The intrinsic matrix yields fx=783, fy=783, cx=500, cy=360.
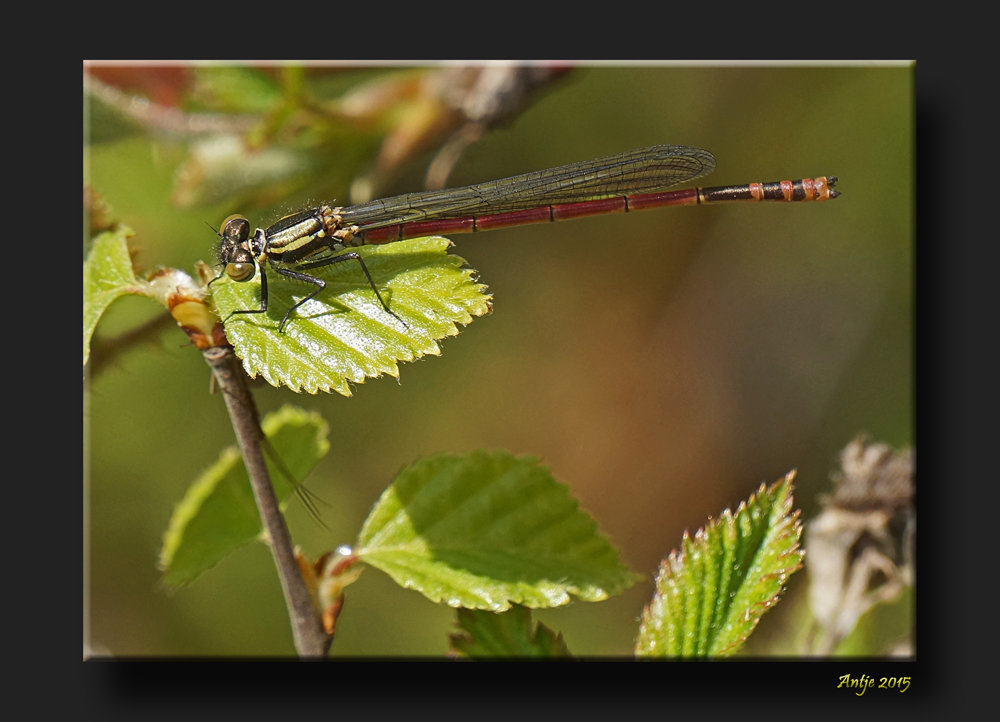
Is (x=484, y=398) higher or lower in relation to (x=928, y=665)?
higher

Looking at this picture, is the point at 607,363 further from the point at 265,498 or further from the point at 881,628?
the point at 265,498

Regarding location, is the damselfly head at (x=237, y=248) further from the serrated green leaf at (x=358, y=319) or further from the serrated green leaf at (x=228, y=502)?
the serrated green leaf at (x=228, y=502)

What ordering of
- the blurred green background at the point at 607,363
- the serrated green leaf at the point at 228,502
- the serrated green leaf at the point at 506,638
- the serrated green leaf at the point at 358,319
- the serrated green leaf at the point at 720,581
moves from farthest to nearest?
the blurred green background at the point at 607,363, the serrated green leaf at the point at 228,502, the serrated green leaf at the point at 506,638, the serrated green leaf at the point at 720,581, the serrated green leaf at the point at 358,319

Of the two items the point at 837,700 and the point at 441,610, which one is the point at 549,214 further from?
the point at 837,700

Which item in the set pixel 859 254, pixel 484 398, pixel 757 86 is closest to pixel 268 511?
pixel 484 398

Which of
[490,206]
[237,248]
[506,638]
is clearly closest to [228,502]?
[237,248]

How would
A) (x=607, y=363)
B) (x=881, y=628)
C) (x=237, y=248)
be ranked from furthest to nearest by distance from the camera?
(x=607, y=363), (x=881, y=628), (x=237, y=248)

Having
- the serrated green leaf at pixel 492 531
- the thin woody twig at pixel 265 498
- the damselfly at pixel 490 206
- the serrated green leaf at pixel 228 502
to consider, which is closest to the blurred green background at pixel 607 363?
the damselfly at pixel 490 206
